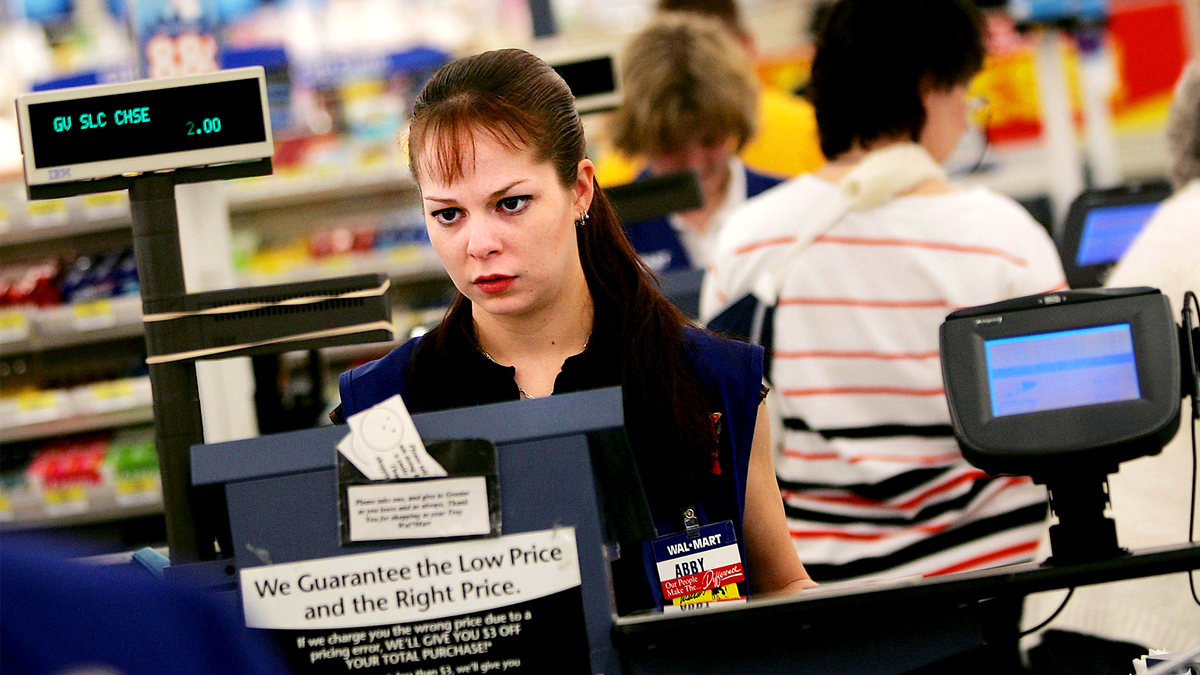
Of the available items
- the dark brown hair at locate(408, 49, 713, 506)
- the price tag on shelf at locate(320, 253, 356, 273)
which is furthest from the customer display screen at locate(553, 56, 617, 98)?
the price tag on shelf at locate(320, 253, 356, 273)

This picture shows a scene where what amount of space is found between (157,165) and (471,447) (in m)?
0.57

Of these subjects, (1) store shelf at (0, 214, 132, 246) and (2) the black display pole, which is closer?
(2) the black display pole

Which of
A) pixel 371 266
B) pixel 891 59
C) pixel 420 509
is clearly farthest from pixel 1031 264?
pixel 371 266

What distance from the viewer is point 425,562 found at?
1.09 m

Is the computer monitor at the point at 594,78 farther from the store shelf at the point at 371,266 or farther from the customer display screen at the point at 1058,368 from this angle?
the store shelf at the point at 371,266

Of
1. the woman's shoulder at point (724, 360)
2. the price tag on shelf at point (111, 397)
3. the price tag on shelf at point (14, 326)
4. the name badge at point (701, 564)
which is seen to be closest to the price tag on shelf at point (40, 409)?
the price tag on shelf at point (111, 397)

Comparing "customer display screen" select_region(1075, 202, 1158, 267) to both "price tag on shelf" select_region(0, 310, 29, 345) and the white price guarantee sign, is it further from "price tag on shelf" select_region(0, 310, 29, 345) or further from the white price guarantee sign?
"price tag on shelf" select_region(0, 310, 29, 345)

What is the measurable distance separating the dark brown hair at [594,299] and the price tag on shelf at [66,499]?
3.70 meters

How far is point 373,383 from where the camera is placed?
4.97ft

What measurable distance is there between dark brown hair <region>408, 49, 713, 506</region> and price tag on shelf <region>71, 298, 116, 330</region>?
354 centimetres

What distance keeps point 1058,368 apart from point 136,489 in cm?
421

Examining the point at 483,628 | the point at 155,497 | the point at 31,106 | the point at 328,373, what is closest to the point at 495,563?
the point at 483,628

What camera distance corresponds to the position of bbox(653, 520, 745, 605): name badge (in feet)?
Result: 4.40

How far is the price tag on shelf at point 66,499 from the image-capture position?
472 centimetres
